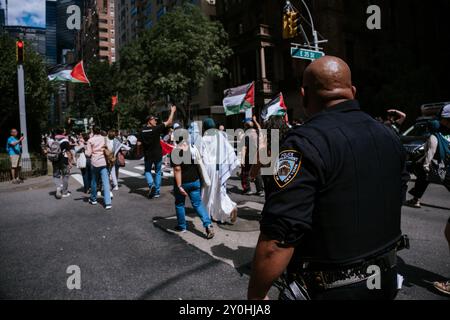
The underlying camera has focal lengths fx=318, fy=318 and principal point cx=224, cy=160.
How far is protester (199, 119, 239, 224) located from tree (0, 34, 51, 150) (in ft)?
60.9

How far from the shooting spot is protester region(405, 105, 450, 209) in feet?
13.7

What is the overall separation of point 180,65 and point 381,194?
2384 cm

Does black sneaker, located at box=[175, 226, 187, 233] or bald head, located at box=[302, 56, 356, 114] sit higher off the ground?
bald head, located at box=[302, 56, 356, 114]

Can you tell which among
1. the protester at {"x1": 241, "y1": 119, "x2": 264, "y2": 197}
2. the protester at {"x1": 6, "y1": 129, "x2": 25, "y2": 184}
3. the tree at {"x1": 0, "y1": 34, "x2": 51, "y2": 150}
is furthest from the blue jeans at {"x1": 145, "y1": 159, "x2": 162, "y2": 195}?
the tree at {"x1": 0, "y1": 34, "x2": 51, "y2": 150}

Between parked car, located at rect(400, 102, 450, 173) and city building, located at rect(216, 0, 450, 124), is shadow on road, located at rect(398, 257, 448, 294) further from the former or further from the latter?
city building, located at rect(216, 0, 450, 124)

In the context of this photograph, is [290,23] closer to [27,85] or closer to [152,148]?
[152,148]

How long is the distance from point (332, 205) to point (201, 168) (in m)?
3.91

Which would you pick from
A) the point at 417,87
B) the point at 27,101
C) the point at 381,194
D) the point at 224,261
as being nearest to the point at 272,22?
the point at 417,87

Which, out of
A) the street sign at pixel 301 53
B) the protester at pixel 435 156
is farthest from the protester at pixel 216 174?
the street sign at pixel 301 53

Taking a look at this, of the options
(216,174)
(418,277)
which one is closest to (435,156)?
(418,277)

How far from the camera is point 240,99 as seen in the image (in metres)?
11.3

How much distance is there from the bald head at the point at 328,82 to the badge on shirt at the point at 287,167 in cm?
35

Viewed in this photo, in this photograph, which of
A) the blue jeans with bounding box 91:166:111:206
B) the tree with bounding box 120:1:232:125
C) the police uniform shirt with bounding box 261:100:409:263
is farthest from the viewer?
the tree with bounding box 120:1:232:125

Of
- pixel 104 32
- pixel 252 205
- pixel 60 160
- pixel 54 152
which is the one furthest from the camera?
pixel 104 32
